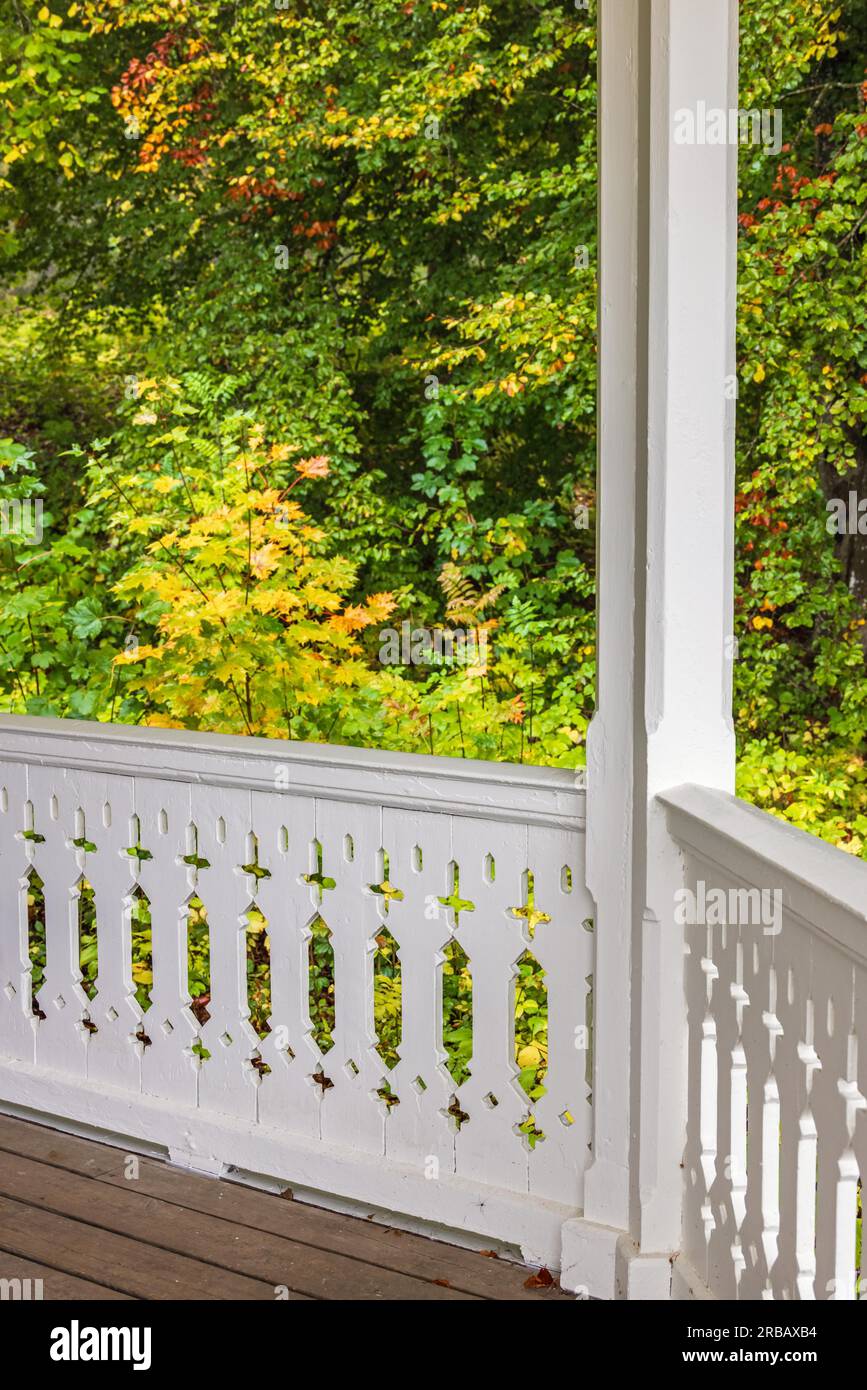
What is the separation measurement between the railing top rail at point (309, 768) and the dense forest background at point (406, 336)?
1.82m

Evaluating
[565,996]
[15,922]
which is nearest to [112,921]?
[15,922]

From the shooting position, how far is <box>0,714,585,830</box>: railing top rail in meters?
2.47

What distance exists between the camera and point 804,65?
6.39 m

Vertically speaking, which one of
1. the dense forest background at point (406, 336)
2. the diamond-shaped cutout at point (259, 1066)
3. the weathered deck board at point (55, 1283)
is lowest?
the weathered deck board at point (55, 1283)

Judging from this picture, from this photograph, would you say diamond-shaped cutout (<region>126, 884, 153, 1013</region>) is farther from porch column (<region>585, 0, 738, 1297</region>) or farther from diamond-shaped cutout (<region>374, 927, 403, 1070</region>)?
porch column (<region>585, 0, 738, 1297</region>)

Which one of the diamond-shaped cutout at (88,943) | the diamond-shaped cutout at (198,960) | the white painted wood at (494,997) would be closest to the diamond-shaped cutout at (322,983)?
the diamond-shaped cutout at (198,960)

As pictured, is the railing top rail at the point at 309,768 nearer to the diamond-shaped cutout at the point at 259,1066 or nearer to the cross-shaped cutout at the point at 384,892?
the cross-shaped cutout at the point at 384,892

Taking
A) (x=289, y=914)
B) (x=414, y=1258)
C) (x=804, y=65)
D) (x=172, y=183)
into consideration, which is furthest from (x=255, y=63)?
(x=414, y=1258)

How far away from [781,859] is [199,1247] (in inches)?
59.3

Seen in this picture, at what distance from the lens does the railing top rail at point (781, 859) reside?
1480mm

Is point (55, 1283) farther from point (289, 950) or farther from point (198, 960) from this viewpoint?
point (198, 960)

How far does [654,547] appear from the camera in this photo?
2.23m
